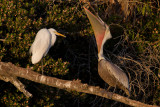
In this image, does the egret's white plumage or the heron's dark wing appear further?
the heron's dark wing

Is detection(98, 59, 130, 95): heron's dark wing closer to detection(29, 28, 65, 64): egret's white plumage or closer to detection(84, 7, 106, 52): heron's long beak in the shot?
detection(84, 7, 106, 52): heron's long beak

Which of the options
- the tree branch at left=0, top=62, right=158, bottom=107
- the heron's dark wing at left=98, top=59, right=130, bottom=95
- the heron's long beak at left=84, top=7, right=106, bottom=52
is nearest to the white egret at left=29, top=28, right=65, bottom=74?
the tree branch at left=0, top=62, right=158, bottom=107

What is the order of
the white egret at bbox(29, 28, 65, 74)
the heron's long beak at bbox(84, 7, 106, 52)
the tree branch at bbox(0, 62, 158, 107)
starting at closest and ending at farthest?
the tree branch at bbox(0, 62, 158, 107) → the white egret at bbox(29, 28, 65, 74) → the heron's long beak at bbox(84, 7, 106, 52)

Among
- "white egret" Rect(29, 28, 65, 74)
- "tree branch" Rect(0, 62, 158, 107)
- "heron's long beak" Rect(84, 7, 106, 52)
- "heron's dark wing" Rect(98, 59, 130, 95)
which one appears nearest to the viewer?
"tree branch" Rect(0, 62, 158, 107)

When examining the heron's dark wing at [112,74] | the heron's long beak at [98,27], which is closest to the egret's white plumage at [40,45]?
the heron's long beak at [98,27]

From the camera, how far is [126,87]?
17.4 ft

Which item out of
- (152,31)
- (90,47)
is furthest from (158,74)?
(90,47)

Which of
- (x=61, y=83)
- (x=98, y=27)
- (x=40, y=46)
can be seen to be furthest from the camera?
(x=98, y=27)

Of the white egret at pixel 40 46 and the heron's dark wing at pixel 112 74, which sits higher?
the white egret at pixel 40 46

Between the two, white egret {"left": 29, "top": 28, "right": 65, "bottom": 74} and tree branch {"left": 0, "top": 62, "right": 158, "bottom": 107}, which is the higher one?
white egret {"left": 29, "top": 28, "right": 65, "bottom": 74}

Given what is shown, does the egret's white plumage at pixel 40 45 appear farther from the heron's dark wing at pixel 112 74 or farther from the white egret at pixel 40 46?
the heron's dark wing at pixel 112 74

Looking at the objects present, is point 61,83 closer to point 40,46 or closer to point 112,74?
point 40,46

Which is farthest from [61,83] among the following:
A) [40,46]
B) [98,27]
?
[98,27]

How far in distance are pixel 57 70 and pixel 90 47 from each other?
1.99m
